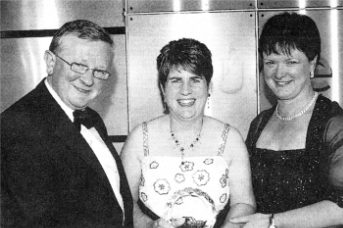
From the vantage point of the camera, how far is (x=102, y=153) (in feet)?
3.87

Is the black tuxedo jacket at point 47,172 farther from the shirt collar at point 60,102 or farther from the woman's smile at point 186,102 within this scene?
the woman's smile at point 186,102

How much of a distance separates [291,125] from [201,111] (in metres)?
0.30

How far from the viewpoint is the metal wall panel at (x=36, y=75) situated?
2.21m

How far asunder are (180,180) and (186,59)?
1.17 feet

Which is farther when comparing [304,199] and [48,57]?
[304,199]

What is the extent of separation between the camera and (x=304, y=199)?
130 centimetres

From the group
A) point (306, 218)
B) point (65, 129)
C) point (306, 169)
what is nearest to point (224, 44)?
point (306, 169)

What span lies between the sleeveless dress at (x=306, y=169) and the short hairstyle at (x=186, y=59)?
34cm

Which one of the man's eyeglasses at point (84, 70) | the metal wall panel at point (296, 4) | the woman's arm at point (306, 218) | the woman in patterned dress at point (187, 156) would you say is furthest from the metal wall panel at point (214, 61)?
the man's eyeglasses at point (84, 70)

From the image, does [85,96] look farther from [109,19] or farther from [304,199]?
[109,19]

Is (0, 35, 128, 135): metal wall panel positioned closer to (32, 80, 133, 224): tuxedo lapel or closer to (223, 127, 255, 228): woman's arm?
(223, 127, 255, 228): woman's arm

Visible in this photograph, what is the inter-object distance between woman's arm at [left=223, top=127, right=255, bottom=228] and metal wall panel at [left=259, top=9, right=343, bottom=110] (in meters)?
0.67

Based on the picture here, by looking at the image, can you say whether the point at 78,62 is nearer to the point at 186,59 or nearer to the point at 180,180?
the point at 186,59

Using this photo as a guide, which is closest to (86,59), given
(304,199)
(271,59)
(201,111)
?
(201,111)
